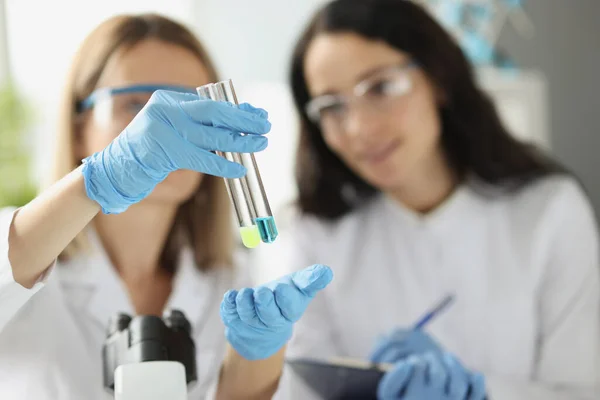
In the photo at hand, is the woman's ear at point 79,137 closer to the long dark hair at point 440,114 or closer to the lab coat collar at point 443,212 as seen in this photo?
the long dark hair at point 440,114

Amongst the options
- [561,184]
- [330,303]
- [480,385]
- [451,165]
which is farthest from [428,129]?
[480,385]

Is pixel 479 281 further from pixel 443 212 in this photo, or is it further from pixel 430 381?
pixel 430 381

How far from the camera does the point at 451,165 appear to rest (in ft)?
6.11

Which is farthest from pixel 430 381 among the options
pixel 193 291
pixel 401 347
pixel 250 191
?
pixel 250 191

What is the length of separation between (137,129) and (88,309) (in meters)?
0.49

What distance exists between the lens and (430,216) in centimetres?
178

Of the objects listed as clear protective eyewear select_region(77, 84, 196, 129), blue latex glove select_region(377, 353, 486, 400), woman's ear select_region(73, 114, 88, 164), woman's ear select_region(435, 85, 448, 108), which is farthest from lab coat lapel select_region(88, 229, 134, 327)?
woman's ear select_region(435, 85, 448, 108)

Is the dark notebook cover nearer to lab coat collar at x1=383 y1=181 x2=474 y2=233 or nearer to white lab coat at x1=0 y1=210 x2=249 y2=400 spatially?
white lab coat at x1=0 y1=210 x2=249 y2=400

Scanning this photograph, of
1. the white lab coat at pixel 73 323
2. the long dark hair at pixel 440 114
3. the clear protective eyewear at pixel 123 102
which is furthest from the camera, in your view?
the long dark hair at pixel 440 114

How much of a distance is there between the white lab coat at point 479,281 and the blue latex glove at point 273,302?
2.12 feet

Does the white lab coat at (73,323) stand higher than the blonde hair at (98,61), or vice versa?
the blonde hair at (98,61)

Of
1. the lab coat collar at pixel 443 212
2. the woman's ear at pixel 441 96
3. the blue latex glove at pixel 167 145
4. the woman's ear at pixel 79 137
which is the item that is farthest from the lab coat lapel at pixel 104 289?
the woman's ear at pixel 441 96

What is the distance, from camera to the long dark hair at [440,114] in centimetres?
165

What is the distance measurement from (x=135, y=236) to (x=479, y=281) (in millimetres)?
903
